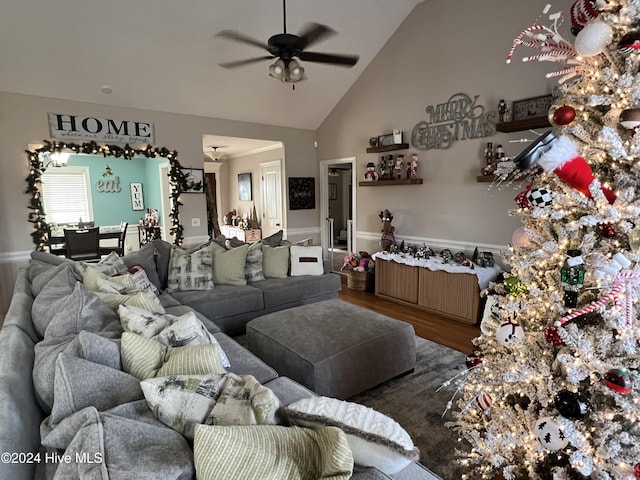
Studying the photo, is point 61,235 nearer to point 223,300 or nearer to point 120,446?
point 223,300

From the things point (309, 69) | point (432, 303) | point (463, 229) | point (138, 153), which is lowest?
point (432, 303)

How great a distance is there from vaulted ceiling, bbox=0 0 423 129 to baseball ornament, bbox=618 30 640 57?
137 inches

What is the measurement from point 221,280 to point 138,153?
2.33 m

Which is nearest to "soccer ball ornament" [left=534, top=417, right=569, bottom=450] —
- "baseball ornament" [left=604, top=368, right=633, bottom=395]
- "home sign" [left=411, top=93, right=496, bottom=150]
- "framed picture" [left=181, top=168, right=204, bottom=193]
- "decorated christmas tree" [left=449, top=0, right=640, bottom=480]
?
"decorated christmas tree" [left=449, top=0, right=640, bottom=480]

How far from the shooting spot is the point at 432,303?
13.9 feet

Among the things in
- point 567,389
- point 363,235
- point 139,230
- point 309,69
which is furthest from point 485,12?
point 139,230

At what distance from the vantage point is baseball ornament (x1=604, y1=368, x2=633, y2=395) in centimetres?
118

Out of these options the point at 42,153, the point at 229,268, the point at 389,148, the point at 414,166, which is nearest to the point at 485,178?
the point at 414,166

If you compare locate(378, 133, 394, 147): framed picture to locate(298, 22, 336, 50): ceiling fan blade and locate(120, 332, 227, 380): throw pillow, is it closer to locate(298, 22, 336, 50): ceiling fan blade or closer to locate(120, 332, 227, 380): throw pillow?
locate(298, 22, 336, 50): ceiling fan blade

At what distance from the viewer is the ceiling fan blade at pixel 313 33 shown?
9.28 ft

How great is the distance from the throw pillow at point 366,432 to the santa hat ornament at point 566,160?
1.12 m

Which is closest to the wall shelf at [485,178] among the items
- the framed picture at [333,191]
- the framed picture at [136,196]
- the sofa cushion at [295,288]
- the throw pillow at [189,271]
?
the sofa cushion at [295,288]

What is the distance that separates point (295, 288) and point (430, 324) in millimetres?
1546

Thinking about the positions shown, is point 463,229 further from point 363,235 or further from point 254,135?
point 254,135
